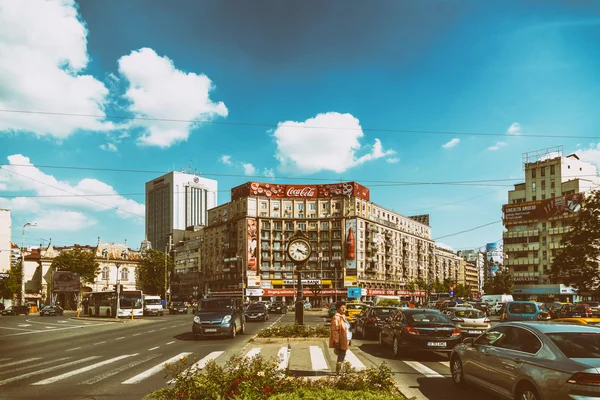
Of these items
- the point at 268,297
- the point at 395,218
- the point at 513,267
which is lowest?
the point at 268,297

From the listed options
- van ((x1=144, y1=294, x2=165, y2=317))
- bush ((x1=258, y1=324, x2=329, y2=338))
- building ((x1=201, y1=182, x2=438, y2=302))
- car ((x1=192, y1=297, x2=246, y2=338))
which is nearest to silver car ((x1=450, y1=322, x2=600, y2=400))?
bush ((x1=258, y1=324, x2=329, y2=338))

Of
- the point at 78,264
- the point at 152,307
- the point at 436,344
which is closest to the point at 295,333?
the point at 436,344

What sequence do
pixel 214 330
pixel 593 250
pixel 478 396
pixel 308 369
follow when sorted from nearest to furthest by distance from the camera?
pixel 478 396, pixel 308 369, pixel 214 330, pixel 593 250

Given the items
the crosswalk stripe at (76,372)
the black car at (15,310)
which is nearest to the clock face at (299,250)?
the crosswalk stripe at (76,372)

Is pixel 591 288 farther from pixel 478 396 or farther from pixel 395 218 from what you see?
pixel 395 218

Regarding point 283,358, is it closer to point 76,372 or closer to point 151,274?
point 76,372

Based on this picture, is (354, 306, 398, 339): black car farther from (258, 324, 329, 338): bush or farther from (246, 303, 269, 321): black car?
(246, 303, 269, 321): black car

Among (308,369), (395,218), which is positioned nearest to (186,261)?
(395,218)

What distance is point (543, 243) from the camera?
3681 inches

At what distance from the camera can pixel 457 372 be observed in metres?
10.6

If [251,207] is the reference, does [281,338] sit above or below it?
below

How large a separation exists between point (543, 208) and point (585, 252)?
242 ft

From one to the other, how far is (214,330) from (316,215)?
99.2 m

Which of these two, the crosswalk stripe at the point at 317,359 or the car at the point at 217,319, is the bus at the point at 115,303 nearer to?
the car at the point at 217,319
